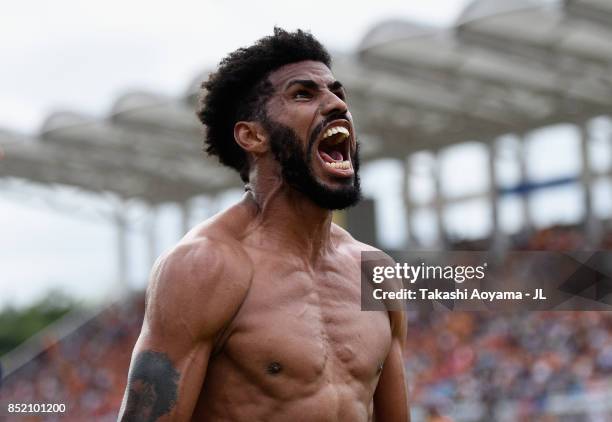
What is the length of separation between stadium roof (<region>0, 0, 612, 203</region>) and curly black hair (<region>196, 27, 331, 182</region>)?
1493 cm

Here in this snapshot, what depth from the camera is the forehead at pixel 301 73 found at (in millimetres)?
3688

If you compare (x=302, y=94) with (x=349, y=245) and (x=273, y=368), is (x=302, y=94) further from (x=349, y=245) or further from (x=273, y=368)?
(x=273, y=368)

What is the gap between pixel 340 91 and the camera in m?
3.75

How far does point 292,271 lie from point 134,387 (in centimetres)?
62

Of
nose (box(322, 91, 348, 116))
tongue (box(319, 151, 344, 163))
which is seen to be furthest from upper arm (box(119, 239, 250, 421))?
nose (box(322, 91, 348, 116))

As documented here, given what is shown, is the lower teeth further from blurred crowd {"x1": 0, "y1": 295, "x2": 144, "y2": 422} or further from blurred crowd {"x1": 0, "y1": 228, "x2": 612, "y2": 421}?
blurred crowd {"x1": 0, "y1": 295, "x2": 144, "y2": 422}

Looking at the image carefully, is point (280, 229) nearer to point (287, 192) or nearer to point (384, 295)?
point (287, 192)

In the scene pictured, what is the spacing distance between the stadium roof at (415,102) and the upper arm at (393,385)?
49.0ft

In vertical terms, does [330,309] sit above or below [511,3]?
below

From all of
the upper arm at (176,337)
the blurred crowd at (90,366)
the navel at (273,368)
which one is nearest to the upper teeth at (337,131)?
the upper arm at (176,337)

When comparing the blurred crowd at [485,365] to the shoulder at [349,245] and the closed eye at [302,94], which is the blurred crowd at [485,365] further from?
the closed eye at [302,94]

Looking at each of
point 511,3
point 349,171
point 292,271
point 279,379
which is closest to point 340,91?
point 349,171

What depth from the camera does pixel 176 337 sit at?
329 cm

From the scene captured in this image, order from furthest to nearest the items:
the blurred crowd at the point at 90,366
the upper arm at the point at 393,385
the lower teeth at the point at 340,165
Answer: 1. the blurred crowd at the point at 90,366
2. the upper arm at the point at 393,385
3. the lower teeth at the point at 340,165
